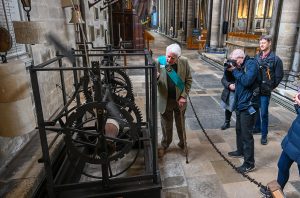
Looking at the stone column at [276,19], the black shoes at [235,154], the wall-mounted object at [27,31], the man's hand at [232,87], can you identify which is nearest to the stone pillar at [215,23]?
the stone column at [276,19]

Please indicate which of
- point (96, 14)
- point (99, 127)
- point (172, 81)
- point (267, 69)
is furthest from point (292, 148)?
point (96, 14)

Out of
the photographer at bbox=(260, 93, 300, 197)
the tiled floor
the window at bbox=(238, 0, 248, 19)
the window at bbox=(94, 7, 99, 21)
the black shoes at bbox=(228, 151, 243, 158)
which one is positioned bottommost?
the tiled floor

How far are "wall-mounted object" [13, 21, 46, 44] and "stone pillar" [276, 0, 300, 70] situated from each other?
683cm

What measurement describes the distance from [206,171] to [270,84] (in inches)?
75.0

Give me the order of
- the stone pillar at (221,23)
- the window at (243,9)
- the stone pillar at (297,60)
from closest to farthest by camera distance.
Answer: the stone pillar at (297,60) → the stone pillar at (221,23) → the window at (243,9)

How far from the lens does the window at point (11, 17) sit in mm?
3029

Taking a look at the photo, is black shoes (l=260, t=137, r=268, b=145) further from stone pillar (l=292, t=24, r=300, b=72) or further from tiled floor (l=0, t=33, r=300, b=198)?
stone pillar (l=292, t=24, r=300, b=72)

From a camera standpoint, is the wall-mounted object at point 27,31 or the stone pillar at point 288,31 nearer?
the wall-mounted object at point 27,31

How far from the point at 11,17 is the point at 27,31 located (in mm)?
869

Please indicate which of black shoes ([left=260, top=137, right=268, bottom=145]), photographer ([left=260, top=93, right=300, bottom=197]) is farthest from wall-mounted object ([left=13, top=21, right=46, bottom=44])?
black shoes ([left=260, top=137, right=268, bottom=145])

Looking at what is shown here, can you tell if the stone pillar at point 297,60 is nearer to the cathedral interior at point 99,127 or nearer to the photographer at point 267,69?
the cathedral interior at point 99,127

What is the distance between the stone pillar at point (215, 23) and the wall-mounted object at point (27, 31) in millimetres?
14266

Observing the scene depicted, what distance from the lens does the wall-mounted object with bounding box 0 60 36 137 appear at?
248 cm

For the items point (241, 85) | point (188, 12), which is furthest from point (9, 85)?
point (188, 12)
